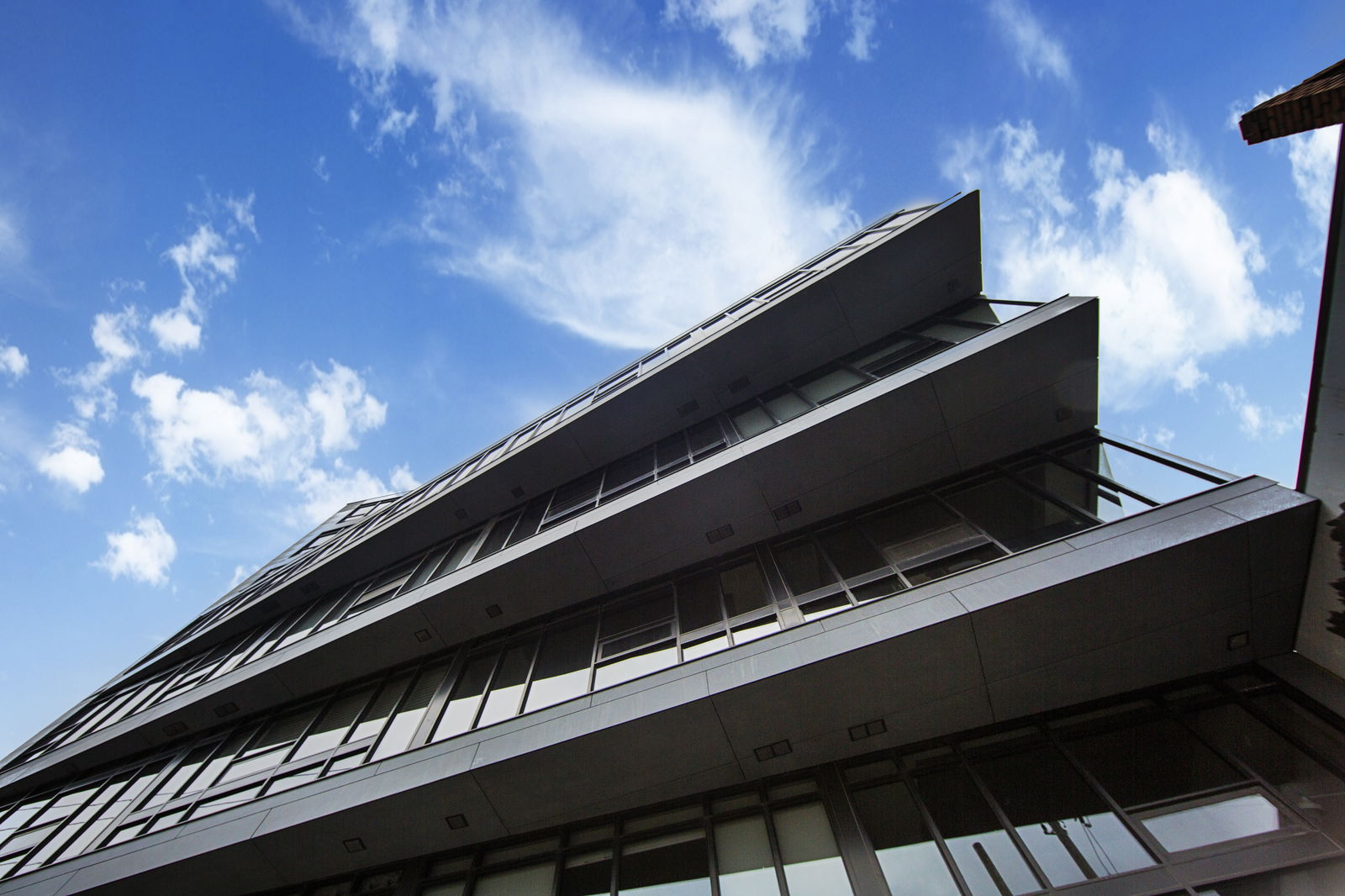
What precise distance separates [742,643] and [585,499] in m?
7.96

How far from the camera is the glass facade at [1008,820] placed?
6.14 metres

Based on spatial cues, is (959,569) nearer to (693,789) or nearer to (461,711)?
(693,789)

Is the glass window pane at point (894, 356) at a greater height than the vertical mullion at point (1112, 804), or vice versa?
the glass window pane at point (894, 356)

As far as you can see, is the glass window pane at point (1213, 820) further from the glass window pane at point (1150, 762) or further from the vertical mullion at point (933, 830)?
the vertical mullion at point (933, 830)

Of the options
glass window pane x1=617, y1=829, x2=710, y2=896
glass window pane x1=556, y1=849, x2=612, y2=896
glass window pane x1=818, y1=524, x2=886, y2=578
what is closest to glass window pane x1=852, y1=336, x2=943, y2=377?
glass window pane x1=818, y1=524, x2=886, y2=578

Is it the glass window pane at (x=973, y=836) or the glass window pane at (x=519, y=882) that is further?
the glass window pane at (x=519, y=882)

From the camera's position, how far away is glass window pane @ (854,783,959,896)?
6656mm

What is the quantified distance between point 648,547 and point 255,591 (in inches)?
789

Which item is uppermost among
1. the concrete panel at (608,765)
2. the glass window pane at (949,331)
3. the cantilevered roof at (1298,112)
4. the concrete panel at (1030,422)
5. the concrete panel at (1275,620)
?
the glass window pane at (949,331)

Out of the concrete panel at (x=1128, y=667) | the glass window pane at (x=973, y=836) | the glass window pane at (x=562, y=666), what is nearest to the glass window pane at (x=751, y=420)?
the glass window pane at (x=562, y=666)

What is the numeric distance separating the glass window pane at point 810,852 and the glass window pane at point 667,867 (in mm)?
1109

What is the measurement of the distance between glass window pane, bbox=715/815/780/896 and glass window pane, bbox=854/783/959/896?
135 cm

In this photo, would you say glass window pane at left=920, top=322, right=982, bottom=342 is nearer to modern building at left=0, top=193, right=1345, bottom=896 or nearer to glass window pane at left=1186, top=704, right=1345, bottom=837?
modern building at left=0, top=193, right=1345, bottom=896

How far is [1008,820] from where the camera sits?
6.98m
